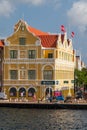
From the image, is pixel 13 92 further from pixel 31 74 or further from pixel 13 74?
pixel 31 74

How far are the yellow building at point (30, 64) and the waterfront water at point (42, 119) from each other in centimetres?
1515

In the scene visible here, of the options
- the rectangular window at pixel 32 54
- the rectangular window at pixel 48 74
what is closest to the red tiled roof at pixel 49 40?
the rectangular window at pixel 32 54

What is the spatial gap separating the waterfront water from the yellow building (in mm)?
15154

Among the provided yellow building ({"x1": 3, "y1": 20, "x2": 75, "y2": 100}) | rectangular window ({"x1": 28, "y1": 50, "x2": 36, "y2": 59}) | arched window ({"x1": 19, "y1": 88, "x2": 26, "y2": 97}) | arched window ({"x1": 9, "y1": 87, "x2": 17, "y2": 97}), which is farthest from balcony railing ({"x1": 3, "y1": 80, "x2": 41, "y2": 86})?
rectangular window ({"x1": 28, "y1": 50, "x2": 36, "y2": 59})

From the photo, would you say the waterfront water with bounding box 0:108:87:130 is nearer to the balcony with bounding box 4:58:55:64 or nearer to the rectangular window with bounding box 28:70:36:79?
the rectangular window with bounding box 28:70:36:79

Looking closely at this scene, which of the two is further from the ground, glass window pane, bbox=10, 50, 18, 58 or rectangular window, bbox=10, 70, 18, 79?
glass window pane, bbox=10, 50, 18, 58

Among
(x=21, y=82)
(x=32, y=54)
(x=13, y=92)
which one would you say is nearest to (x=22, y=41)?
(x=32, y=54)

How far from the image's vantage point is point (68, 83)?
127375 mm

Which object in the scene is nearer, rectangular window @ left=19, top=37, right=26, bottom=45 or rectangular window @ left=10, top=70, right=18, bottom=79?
rectangular window @ left=19, top=37, right=26, bottom=45

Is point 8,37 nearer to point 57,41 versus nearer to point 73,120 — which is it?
point 57,41

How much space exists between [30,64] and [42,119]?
33.2m

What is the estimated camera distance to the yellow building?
115 m

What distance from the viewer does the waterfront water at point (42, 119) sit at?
73938 millimetres

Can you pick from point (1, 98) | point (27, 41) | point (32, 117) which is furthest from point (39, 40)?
point (32, 117)
